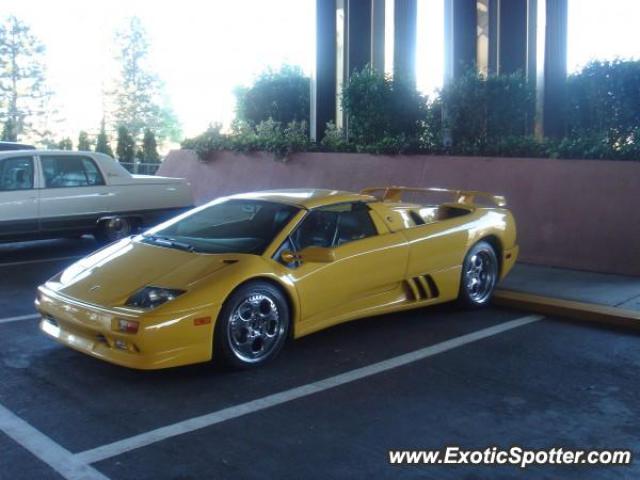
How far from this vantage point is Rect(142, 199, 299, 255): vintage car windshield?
5641 millimetres

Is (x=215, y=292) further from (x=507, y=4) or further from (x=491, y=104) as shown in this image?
(x=507, y=4)

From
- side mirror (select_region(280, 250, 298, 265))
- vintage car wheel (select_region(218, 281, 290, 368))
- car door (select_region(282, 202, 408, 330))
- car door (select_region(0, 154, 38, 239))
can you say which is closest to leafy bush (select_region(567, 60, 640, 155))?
car door (select_region(282, 202, 408, 330))

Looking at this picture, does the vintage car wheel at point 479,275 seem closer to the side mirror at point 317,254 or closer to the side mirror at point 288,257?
the side mirror at point 317,254

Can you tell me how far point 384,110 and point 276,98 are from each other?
16.3 feet

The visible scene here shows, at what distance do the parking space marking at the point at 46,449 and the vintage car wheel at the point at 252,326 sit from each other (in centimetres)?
133

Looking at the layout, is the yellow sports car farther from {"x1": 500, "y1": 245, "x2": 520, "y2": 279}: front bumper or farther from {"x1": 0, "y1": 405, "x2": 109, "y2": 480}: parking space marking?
{"x1": 0, "y1": 405, "x2": 109, "y2": 480}: parking space marking

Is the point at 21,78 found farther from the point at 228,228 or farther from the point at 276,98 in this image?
the point at 228,228

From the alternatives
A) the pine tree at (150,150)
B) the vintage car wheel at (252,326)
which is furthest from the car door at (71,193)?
the pine tree at (150,150)

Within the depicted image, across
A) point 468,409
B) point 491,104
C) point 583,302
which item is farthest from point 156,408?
point 491,104

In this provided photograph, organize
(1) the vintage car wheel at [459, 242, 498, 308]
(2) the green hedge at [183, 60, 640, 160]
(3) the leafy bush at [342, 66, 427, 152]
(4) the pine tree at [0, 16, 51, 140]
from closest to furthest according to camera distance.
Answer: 1. (1) the vintage car wheel at [459, 242, 498, 308]
2. (2) the green hedge at [183, 60, 640, 160]
3. (3) the leafy bush at [342, 66, 427, 152]
4. (4) the pine tree at [0, 16, 51, 140]

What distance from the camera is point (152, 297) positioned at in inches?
196

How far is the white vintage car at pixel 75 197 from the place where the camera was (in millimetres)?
9805

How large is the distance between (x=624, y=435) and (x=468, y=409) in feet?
2.96

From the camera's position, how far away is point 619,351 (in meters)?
5.95
